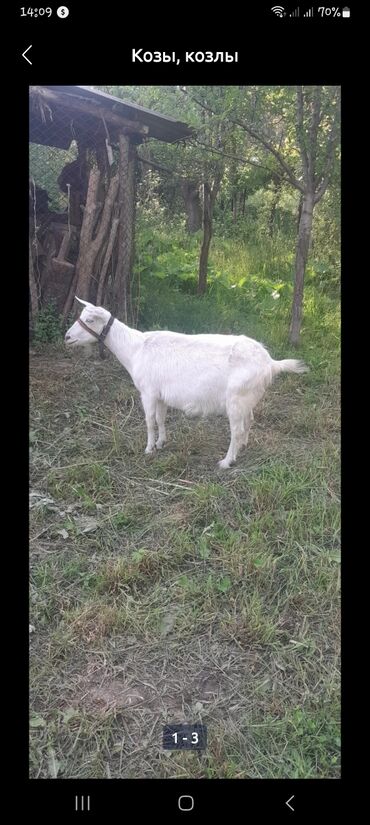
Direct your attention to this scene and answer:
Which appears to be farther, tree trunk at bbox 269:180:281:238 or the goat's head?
tree trunk at bbox 269:180:281:238

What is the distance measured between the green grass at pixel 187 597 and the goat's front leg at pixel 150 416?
0.84 feet

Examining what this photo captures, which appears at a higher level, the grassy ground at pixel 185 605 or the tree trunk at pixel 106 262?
the tree trunk at pixel 106 262

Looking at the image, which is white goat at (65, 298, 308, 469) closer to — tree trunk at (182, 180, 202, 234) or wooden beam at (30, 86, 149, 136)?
wooden beam at (30, 86, 149, 136)

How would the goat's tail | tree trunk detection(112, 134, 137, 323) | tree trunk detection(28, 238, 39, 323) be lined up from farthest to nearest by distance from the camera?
tree trunk detection(112, 134, 137, 323), tree trunk detection(28, 238, 39, 323), the goat's tail

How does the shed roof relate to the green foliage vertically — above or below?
above

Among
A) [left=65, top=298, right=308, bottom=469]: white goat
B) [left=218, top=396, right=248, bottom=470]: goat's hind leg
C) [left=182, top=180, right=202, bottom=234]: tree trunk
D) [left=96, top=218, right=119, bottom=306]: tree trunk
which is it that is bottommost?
[left=218, top=396, right=248, bottom=470]: goat's hind leg

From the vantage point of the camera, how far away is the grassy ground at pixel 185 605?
199 cm

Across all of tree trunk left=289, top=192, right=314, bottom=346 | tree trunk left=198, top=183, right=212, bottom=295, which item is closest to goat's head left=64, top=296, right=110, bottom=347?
tree trunk left=289, top=192, right=314, bottom=346

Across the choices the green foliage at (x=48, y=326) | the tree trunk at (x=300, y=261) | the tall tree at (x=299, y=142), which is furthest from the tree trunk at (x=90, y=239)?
the tree trunk at (x=300, y=261)

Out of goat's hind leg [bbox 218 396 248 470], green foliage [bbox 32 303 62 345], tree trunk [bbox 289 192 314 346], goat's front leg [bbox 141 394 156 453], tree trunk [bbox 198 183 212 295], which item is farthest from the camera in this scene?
tree trunk [bbox 198 183 212 295]

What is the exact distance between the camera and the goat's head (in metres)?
4.62

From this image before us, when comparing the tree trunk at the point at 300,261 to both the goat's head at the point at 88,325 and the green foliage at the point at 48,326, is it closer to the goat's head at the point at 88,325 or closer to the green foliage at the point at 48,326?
the goat's head at the point at 88,325
